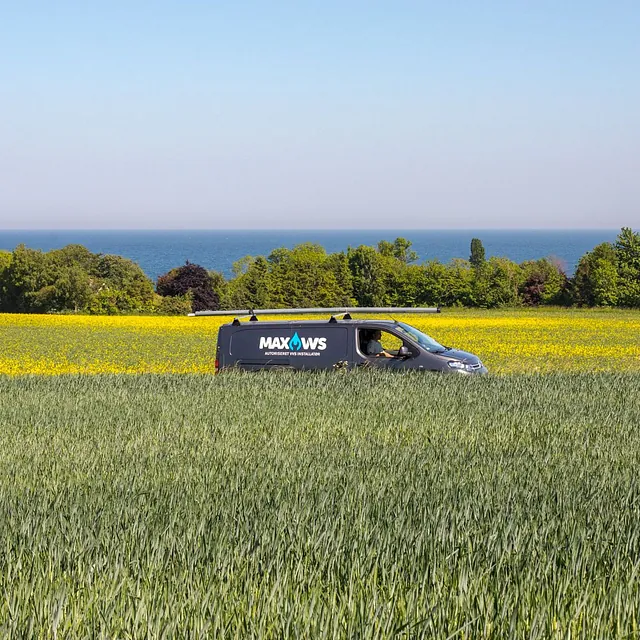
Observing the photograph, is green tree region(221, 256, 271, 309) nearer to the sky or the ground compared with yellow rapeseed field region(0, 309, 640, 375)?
nearer to the sky

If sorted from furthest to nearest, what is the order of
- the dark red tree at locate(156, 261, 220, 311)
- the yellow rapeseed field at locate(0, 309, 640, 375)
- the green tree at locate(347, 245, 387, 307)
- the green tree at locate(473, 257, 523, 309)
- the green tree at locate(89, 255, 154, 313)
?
the dark red tree at locate(156, 261, 220, 311), the green tree at locate(347, 245, 387, 307), the green tree at locate(473, 257, 523, 309), the green tree at locate(89, 255, 154, 313), the yellow rapeseed field at locate(0, 309, 640, 375)

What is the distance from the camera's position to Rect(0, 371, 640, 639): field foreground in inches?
178

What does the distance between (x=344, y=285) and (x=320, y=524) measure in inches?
2649

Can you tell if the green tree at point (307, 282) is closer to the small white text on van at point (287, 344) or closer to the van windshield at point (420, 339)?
the van windshield at point (420, 339)

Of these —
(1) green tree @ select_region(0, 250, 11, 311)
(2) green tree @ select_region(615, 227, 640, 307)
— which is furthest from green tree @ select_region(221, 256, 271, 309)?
(2) green tree @ select_region(615, 227, 640, 307)

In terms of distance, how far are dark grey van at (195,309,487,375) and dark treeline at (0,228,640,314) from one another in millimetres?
47568

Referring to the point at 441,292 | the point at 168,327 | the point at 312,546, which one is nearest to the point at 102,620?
the point at 312,546

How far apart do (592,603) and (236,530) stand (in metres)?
2.46

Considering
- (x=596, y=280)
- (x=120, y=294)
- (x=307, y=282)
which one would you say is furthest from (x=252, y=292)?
(x=596, y=280)

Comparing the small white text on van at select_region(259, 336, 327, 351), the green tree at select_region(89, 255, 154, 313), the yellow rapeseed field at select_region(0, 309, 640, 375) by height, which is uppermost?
the small white text on van at select_region(259, 336, 327, 351)

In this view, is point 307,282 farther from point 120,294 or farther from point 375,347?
point 375,347

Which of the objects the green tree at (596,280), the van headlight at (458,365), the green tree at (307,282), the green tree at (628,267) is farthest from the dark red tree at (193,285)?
the van headlight at (458,365)

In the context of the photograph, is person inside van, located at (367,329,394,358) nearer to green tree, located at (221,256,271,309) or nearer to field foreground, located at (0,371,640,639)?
field foreground, located at (0,371,640,639)

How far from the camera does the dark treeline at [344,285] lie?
→ 217 feet
